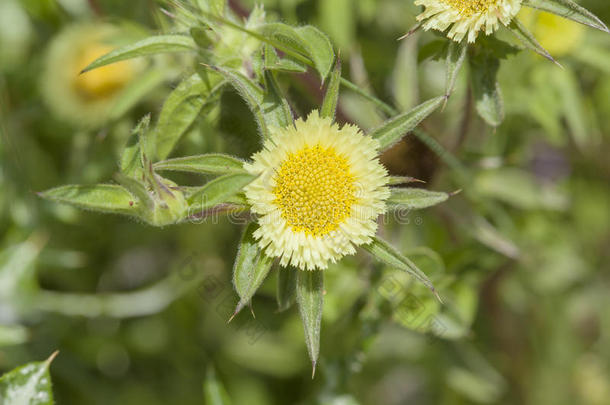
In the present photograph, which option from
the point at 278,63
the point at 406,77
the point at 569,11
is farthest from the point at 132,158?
the point at 406,77

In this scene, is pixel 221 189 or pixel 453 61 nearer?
pixel 221 189

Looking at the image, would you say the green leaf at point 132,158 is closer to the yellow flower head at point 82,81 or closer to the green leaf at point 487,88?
the green leaf at point 487,88

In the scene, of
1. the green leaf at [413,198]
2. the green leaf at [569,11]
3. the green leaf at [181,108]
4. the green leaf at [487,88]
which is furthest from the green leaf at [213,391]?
the green leaf at [569,11]

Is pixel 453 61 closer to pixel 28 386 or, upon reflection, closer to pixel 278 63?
pixel 278 63

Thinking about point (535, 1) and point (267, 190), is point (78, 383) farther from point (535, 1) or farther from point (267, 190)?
point (535, 1)

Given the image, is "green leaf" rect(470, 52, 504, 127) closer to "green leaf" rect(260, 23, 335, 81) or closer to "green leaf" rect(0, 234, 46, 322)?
"green leaf" rect(260, 23, 335, 81)

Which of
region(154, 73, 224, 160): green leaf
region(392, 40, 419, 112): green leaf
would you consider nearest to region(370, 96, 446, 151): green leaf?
region(154, 73, 224, 160): green leaf

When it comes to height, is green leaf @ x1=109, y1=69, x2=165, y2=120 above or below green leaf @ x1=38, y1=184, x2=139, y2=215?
below
